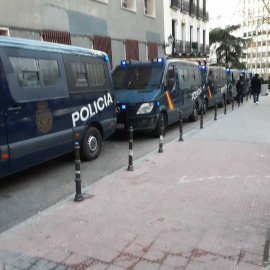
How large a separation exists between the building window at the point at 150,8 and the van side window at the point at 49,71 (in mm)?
16621

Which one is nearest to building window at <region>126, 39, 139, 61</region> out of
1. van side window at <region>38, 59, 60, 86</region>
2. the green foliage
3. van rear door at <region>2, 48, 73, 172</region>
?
van rear door at <region>2, 48, 73, 172</region>

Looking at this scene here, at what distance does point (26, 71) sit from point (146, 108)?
14.5ft

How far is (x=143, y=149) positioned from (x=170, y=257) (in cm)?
543

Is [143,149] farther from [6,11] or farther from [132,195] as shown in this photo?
[6,11]

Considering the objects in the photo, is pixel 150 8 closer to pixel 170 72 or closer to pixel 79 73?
pixel 170 72

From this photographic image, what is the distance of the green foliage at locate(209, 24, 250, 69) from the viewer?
42.8 m

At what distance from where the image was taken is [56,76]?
20.9 feet

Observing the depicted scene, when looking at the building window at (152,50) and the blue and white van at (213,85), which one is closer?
the blue and white van at (213,85)

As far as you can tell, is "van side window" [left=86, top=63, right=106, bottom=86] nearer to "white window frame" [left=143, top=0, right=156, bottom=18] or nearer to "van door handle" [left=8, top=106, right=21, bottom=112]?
"van door handle" [left=8, top=106, right=21, bottom=112]

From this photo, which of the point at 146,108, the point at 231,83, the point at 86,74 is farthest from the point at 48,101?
the point at 231,83

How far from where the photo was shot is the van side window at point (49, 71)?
606cm

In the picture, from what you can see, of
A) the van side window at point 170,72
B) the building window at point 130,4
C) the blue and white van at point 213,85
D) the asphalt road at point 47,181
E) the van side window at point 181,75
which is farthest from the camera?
the building window at point 130,4

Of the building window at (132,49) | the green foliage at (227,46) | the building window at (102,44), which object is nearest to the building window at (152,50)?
the building window at (132,49)

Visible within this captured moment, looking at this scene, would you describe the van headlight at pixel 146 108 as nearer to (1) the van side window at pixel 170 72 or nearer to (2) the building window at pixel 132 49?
(1) the van side window at pixel 170 72
